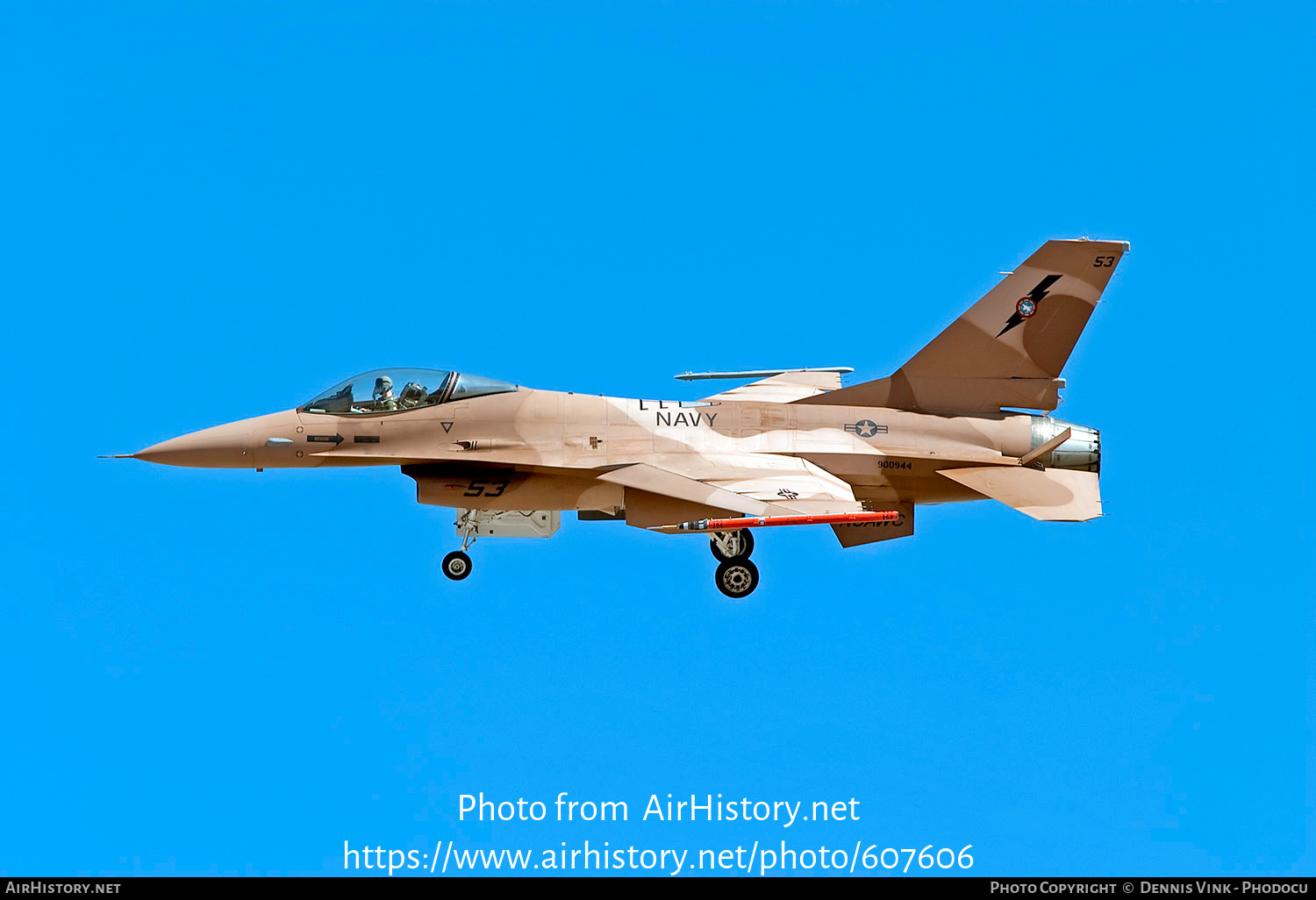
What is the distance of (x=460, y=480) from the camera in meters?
19.6

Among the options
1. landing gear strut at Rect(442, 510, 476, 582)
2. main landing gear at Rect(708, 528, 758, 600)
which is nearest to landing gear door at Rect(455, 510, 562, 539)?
landing gear strut at Rect(442, 510, 476, 582)

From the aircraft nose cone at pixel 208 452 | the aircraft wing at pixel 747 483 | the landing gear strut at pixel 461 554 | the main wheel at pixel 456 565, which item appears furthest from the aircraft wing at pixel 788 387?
the aircraft nose cone at pixel 208 452

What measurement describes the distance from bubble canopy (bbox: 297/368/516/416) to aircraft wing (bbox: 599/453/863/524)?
2136mm

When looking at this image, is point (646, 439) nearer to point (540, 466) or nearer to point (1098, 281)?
point (540, 466)

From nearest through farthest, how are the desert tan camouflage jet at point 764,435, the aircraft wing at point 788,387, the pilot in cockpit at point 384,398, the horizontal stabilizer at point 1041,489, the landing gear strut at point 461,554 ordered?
the horizontal stabilizer at point 1041,489 → the desert tan camouflage jet at point 764,435 → the pilot in cockpit at point 384,398 → the landing gear strut at point 461,554 → the aircraft wing at point 788,387

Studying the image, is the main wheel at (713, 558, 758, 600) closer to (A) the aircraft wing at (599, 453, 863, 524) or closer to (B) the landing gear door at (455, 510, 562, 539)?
(A) the aircraft wing at (599, 453, 863, 524)

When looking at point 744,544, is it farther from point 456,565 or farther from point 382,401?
point 382,401

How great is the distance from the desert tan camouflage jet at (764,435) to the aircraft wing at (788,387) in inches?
41.0

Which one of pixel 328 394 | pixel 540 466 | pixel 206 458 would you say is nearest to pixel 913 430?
pixel 540 466

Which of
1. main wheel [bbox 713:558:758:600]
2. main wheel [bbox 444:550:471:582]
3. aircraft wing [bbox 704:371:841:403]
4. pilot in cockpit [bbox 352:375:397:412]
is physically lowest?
main wheel [bbox 713:558:758:600]

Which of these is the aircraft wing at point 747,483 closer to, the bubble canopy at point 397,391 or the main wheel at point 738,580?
the main wheel at point 738,580

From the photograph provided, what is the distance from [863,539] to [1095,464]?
122 inches

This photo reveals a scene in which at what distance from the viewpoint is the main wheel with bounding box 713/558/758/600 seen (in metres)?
19.5

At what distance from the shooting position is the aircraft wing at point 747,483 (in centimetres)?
1808
